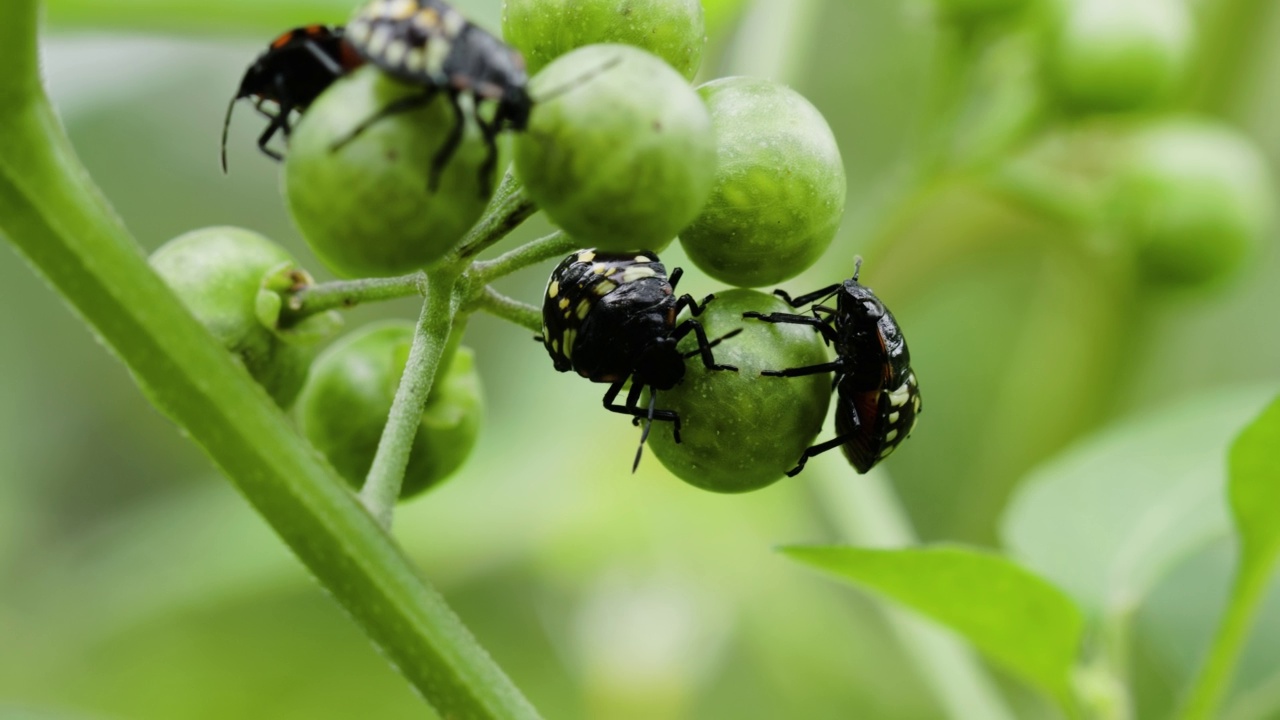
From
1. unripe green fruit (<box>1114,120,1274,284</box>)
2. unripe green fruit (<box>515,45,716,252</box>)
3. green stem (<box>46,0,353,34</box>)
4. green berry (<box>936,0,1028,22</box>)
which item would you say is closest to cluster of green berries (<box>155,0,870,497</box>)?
unripe green fruit (<box>515,45,716,252</box>)

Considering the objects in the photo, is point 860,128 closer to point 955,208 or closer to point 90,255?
point 955,208

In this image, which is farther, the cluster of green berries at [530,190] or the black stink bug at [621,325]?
the black stink bug at [621,325]

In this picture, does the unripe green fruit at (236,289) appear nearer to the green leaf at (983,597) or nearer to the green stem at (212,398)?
the green stem at (212,398)

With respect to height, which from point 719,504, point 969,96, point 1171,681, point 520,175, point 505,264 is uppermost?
point 520,175

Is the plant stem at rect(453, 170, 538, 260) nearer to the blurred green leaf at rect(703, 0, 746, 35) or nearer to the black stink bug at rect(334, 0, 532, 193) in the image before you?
the black stink bug at rect(334, 0, 532, 193)

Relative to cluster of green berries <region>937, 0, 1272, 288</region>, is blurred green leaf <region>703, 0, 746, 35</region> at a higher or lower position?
higher

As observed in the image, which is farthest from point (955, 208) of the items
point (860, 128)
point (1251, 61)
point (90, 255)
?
point (90, 255)

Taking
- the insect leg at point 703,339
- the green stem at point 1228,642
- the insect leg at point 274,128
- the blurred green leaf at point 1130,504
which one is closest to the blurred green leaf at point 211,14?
the insect leg at point 274,128
